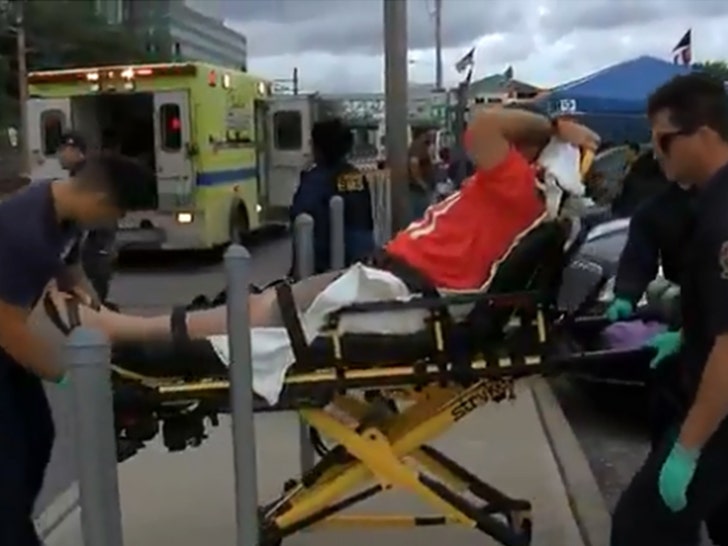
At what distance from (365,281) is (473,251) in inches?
17.6

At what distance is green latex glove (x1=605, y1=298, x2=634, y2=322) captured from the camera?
5.03m

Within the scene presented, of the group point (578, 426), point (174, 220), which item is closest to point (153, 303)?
point (174, 220)

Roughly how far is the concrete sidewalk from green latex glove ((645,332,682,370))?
1295 millimetres

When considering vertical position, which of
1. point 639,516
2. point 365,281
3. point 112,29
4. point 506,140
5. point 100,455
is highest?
point 112,29

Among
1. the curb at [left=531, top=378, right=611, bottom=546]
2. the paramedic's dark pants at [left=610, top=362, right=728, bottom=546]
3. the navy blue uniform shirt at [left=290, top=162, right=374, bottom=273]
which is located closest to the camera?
the paramedic's dark pants at [left=610, top=362, right=728, bottom=546]

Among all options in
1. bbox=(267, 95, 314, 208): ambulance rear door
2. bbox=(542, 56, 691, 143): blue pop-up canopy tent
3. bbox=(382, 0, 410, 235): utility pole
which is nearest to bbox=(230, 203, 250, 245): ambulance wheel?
bbox=(267, 95, 314, 208): ambulance rear door

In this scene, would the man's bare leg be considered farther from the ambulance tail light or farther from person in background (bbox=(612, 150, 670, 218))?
the ambulance tail light

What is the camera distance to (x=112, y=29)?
56031 millimetres

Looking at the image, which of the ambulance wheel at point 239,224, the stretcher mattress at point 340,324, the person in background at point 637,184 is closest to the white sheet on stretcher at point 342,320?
the stretcher mattress at point 340,324

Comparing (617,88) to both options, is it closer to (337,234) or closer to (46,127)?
(46,127)

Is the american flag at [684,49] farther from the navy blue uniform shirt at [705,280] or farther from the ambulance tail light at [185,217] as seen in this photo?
the navy blue uniform shirt at [705,280]

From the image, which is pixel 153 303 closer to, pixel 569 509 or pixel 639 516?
pixel 569 509

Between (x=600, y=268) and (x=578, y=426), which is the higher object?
(x=600, y=268)

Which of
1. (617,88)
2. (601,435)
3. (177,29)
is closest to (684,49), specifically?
(617,88)
